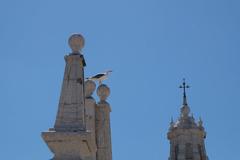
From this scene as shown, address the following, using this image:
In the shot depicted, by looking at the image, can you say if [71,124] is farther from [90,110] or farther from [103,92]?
[103,92]

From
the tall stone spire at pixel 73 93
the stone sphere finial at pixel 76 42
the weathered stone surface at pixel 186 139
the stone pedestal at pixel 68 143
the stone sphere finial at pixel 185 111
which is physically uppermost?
the stone sphere finial at pixel 185 111

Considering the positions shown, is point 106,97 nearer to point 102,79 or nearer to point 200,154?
point 102,79

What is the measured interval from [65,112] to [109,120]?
4.36 meters

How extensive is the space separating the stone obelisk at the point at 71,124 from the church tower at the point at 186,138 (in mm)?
43503

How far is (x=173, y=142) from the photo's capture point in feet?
187

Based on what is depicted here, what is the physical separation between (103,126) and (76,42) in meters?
3.90

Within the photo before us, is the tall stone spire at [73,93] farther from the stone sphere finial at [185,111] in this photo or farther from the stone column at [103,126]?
the stone sphere finial at [185,111]

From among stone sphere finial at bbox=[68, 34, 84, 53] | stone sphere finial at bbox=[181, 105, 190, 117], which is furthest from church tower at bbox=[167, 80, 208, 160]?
stone sphere finial at bbox=[68, 34, 84, 53]

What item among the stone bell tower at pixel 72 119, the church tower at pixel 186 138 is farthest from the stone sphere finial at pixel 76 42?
the church tower at pixel 186 138

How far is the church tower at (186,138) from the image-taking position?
181ft

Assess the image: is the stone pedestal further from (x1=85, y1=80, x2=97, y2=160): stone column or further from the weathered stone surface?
the weathered stone surface

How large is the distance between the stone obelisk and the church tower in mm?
43503

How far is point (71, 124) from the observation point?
455 inches

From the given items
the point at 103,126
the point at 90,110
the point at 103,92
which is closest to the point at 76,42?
the point at 90,110
